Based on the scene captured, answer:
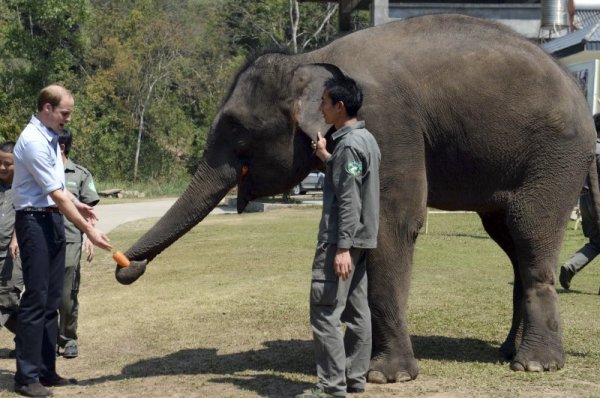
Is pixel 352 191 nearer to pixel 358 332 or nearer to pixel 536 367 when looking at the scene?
pixel 358 332

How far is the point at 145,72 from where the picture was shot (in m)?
44.3

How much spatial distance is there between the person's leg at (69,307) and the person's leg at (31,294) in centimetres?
144

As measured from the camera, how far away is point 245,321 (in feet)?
30.8

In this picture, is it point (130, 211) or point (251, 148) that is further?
point (130, 211)

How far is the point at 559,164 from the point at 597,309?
3.29 meters

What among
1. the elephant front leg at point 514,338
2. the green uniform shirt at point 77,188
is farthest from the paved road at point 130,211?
the elephant front leg at point 514,338

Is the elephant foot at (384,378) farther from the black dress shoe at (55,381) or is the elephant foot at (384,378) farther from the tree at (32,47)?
the tree at (32,47)

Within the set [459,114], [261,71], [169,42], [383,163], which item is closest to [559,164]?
[459,114]

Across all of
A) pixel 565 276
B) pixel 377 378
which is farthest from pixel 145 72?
pixel 377 378

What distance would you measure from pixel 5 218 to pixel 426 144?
12.5 feet

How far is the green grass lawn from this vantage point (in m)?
6.85

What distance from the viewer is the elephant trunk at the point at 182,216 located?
23.4ft

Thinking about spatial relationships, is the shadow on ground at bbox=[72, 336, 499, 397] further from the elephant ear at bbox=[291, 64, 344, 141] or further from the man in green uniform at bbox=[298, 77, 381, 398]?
the elephant ear at bbox=[291, 64, 344, 141]

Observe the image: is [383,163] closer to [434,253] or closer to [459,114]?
[459,114]
